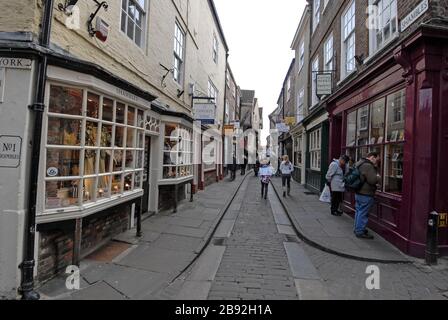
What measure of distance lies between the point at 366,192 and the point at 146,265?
462 centimetres

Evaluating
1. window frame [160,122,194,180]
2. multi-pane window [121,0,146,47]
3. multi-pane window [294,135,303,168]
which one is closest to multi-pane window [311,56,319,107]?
multi-pane window [294,135,303,168]

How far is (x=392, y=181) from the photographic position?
661cm

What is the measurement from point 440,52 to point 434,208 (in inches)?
105

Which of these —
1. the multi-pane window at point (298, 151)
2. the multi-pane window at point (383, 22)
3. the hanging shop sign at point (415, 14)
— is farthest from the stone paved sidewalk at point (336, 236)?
the multi-pane window at point (298, 151)

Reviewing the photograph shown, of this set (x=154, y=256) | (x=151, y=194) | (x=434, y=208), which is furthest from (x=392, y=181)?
(x=151, y=194)

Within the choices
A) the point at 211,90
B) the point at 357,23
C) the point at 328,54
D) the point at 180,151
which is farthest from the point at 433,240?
the point at 211,90

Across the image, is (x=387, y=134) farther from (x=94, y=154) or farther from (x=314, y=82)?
(x=314, y=82)

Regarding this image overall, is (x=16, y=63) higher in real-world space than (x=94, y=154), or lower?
higher

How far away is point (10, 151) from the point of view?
150 inches

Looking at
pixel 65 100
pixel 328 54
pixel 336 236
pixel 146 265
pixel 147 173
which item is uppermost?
pixel 328 54

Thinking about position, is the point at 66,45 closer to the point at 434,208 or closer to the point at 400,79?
the point at 400,79

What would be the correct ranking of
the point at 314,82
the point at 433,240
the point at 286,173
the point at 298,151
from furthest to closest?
the point at 298,151
the point at 314,82
the point at 286,173
the point at 433,240

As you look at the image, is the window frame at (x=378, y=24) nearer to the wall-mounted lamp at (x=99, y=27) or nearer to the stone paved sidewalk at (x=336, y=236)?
the stone paved sidewalk at (x=336, y=236)

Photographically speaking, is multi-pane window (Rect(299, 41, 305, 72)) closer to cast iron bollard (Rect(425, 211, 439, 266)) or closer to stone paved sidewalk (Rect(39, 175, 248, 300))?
stone paved sidewalk (Rect(39, 175, 248, 300))
